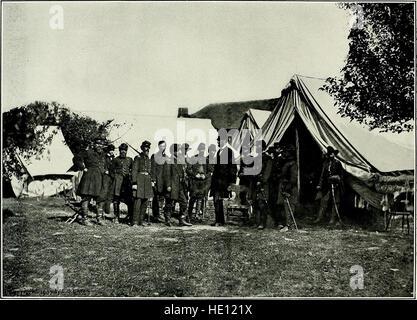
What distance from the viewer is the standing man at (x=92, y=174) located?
7367mm

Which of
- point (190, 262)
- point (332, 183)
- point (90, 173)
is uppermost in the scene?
point (90, 173)

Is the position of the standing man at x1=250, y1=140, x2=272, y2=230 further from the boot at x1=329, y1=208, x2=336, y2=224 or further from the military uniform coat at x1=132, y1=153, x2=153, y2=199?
the military uniform coat at x1=132, y1=153, x2=153, y2=199

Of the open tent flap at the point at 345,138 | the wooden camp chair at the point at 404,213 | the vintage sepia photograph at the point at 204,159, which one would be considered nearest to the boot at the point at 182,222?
the vintage sepia photograph at the point at 204,159

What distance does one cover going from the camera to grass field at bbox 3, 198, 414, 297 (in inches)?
243

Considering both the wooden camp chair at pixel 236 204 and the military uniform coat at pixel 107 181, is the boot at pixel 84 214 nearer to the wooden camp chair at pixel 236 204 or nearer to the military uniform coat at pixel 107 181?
the military uniform coat at pixel 107 181

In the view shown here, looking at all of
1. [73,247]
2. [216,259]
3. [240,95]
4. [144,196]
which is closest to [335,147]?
[240,95]

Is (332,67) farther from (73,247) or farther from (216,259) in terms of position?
(73,247)

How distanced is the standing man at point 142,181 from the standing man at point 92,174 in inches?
22.8

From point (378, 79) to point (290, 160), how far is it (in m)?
1.98

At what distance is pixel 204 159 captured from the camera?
25.7ft

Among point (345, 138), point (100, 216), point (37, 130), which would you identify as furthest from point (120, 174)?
point (345, 138)

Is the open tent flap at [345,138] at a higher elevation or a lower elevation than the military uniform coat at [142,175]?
higher

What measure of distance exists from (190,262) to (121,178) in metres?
2.21

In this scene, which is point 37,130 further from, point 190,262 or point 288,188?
point 288,188
